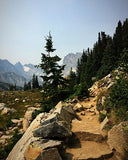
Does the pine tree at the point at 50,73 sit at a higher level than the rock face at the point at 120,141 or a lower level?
higher

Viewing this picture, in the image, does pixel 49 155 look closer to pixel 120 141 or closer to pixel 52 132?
pixel 52 132

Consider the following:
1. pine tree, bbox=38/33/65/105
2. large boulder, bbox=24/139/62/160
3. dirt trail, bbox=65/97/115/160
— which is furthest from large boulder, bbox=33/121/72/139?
pine tree, bbox=38/33/65/105

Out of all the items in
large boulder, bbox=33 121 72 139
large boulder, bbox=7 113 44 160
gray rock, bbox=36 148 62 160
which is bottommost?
large boulder, bbox=7 113 44 160

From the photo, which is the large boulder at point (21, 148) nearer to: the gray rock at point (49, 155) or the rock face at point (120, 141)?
the gray rock at point (49, 155)

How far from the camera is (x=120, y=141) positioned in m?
4.14

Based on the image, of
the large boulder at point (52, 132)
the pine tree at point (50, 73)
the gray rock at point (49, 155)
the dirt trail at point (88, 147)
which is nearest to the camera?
the gray rock at point (49, 155)

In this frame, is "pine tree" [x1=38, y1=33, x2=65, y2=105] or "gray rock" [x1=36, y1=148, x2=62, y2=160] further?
"pine tree" [x1=38, y1=33, x2=65, y2=105]

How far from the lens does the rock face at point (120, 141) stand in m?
3.91

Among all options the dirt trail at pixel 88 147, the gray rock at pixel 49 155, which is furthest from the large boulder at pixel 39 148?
the dirt trail at pixel 88 147

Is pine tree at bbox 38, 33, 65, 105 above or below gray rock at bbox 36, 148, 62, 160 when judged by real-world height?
above

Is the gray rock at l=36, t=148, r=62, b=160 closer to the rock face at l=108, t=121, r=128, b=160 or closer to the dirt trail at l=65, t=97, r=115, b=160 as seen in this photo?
the dirt trail at l=65, t=97, r=115, b=160

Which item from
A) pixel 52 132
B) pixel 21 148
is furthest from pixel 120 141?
pixel 21 148

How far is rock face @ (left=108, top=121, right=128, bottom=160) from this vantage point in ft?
12.8

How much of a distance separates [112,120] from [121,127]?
4.64 feet
